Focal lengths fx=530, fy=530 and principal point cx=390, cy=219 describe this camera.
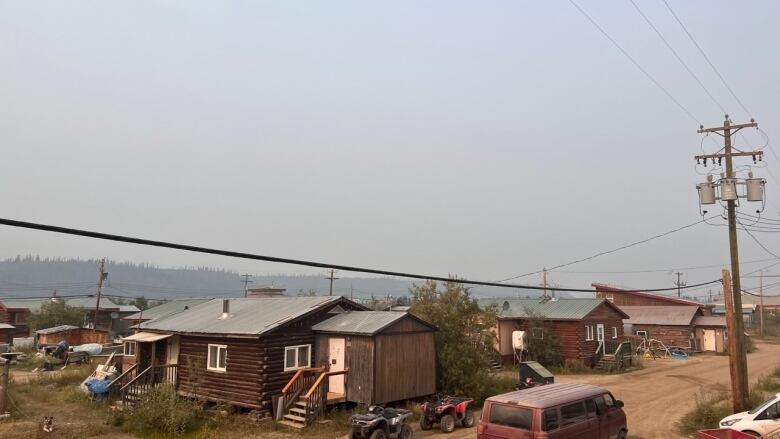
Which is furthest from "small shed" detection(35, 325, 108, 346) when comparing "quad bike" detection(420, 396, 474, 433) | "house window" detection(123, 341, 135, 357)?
"quad bike" detection(420, 396, 474, 433)

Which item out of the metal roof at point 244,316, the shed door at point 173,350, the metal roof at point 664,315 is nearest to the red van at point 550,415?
the metal roof at point 244,316

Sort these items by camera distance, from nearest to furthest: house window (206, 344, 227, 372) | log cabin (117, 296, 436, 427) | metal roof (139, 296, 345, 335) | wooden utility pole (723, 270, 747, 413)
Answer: wooden utility pole (723, 270, 747, 413) < log cabin (117, 296, 436, 427) < metal roof (139, 296, 345, 335) < house window (206, 344, 227, 372)

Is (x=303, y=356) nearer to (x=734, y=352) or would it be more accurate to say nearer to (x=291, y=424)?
(x=291, y=424)

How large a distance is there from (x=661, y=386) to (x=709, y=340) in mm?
29203

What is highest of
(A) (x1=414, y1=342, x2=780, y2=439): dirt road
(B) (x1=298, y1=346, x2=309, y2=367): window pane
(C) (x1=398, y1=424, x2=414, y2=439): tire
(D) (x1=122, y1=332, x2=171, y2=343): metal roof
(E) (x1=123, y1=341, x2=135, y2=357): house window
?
(D) (x1=122, y1=332, x2=171, y2=343): metal roof

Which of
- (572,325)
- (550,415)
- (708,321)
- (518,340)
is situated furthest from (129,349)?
(708,321)

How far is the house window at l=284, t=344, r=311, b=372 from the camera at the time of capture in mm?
23608

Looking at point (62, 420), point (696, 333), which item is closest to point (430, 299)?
point (62, 420)

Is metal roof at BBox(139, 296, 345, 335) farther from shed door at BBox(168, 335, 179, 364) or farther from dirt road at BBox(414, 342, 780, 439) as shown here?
dirt road at BBox(414, 342, 780, 439)

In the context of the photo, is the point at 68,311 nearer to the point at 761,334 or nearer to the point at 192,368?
the point at 192,368

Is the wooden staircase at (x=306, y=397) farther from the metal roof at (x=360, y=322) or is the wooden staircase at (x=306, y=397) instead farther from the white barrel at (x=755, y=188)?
the white barrel at (x=755, y=188)

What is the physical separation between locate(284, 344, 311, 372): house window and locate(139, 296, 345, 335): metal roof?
4.68 feet

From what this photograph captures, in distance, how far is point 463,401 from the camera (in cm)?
2164

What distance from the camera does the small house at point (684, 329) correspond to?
5472 cm
